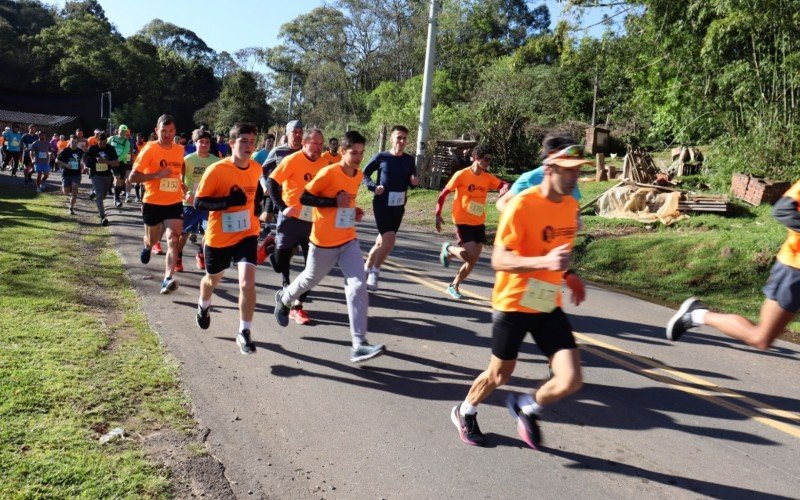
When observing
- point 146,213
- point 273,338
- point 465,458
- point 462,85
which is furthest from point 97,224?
point 462,85

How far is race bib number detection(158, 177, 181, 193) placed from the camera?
317 inches

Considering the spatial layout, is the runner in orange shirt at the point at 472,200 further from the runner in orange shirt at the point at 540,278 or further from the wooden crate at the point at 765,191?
the wooden crate at the point at 765,191

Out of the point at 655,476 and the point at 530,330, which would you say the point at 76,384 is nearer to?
the point at 530,330

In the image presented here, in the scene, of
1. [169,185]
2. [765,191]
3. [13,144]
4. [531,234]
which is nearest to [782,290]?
[531,234]

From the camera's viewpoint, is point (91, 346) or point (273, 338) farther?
point (273, 338)

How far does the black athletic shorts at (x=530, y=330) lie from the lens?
379 cm

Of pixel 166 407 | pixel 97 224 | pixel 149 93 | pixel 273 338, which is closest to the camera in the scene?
pixel 166 407

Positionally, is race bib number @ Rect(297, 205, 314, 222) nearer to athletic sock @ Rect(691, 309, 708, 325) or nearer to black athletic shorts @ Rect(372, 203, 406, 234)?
black athletic shorts @ Rect(372, 203, 406, 234)

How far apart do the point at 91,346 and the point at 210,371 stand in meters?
1.10

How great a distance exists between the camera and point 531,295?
12.3 ft

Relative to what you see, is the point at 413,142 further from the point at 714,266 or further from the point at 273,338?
the point at 273,338

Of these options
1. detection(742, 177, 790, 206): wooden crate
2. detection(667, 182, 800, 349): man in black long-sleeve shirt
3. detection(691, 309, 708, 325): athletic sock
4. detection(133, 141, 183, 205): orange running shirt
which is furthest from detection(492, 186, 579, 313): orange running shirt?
detection(742, 177, 790, 206): wooden crate

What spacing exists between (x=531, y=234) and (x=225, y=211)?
3163mm

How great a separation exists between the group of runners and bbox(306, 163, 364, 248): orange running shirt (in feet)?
0.03
